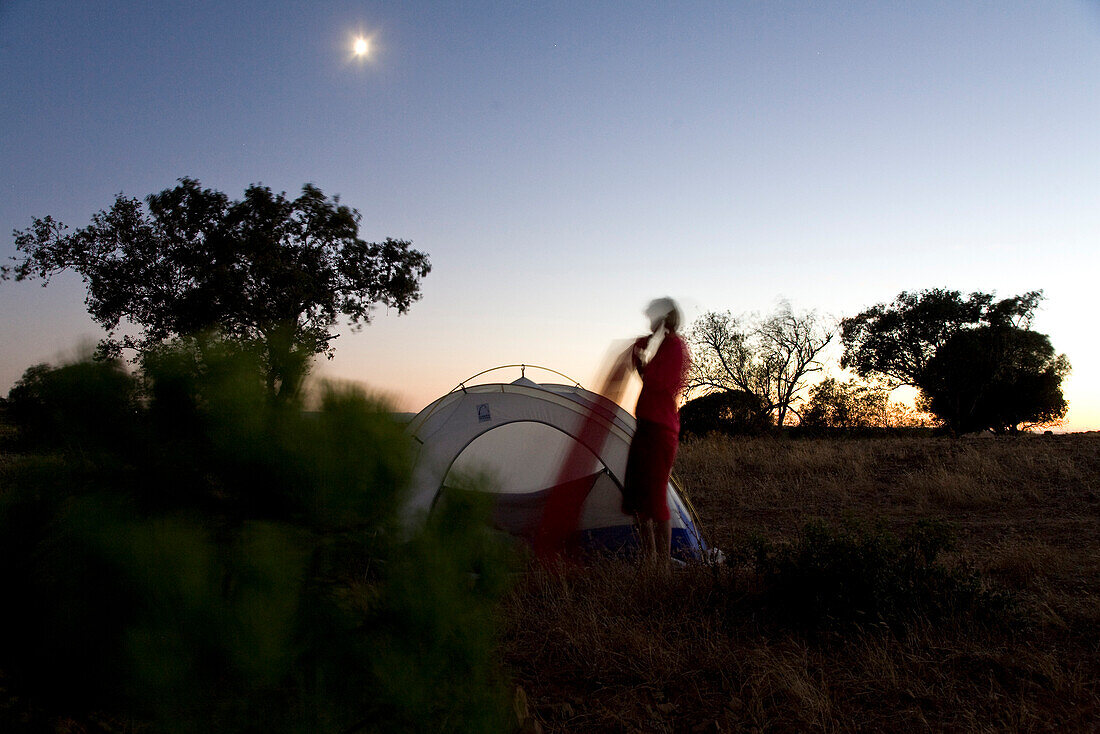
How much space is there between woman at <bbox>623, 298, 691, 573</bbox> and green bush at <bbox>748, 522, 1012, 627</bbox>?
35.1 inches

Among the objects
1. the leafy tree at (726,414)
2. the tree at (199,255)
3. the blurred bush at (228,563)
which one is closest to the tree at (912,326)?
the leafy tree at (726,414)

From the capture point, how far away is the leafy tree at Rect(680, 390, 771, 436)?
18188 millimetres

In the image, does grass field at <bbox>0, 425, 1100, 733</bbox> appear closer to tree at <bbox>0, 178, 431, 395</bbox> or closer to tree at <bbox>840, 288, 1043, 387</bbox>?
tree at <bbox>0, 178, 431, 395</bbox>

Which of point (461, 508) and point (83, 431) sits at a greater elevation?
point (83, 431)

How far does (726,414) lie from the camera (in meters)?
19.5

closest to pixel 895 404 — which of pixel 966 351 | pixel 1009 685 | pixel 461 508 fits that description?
pixel 966 351

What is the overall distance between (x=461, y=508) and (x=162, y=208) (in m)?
18.6

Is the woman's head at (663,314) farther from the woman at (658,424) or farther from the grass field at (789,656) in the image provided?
the grass field at (789,656)

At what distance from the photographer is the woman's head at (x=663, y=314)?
15.3 feet

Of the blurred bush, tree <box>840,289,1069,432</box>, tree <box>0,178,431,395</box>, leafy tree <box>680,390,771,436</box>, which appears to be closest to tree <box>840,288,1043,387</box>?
tree <box>840,289,1069,432</box>

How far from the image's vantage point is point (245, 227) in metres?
17.0

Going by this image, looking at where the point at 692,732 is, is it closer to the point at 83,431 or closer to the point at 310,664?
the point at 310,664

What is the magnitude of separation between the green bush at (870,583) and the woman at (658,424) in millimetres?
890

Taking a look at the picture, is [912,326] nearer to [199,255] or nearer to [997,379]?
[997,379]
